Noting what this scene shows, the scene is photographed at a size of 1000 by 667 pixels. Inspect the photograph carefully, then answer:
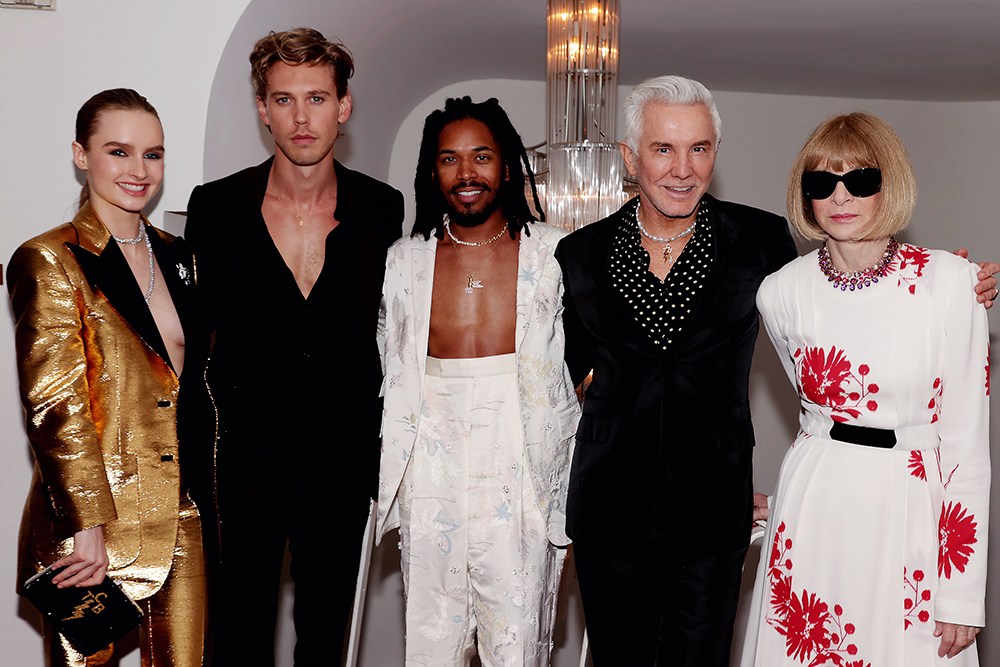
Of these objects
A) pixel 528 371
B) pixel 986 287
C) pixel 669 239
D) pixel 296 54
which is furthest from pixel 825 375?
pixel 296 54

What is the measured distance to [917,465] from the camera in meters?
1.93

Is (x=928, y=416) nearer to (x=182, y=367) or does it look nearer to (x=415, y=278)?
(x=415, y=278)

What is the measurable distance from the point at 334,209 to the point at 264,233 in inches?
10.1

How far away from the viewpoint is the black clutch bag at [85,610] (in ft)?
7.14

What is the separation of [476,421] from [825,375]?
1.01 meters

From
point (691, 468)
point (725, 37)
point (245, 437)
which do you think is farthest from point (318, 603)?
point (725, 37)

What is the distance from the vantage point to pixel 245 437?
2498 mm

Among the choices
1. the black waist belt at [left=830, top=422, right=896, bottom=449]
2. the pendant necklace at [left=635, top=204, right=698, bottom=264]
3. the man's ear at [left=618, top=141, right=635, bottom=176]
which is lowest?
the black waist belt at [left=830, top=422, right=896, bottom=449]

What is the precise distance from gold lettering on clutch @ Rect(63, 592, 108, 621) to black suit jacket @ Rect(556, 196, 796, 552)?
4.51 ft

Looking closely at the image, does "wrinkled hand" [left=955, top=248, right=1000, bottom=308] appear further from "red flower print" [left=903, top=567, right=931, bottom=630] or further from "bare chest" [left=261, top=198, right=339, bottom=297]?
"bare chest" [left=261, top=198, right=339, bottom=297]

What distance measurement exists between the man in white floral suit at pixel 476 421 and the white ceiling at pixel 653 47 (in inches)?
42.7

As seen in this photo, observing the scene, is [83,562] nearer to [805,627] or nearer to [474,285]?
[474,285]

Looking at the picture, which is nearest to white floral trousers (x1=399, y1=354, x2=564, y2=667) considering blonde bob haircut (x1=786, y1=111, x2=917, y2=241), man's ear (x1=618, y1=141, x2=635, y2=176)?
man's ear (x1=618, y1=141, x2=635, y2=176)

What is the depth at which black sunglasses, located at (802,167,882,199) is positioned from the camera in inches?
77.1
